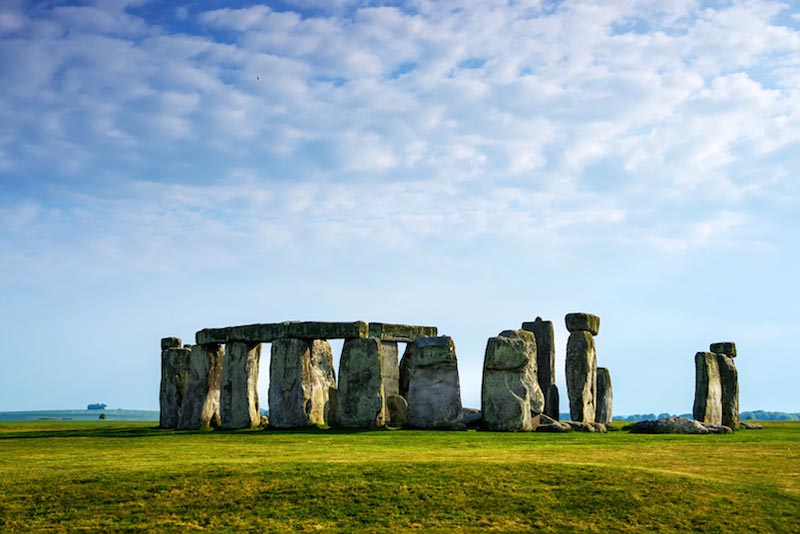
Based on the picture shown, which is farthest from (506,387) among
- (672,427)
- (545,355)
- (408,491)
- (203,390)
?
(408,491)

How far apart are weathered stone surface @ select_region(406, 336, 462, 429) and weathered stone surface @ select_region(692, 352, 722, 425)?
851cm

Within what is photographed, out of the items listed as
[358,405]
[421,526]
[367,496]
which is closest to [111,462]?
[367,496]

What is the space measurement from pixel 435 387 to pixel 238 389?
619 centimetres

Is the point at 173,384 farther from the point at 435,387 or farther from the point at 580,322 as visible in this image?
the point at 580,322

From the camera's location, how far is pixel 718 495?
1253 centimetres

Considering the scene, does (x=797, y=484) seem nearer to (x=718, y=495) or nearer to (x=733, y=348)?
(x=718, y=495)

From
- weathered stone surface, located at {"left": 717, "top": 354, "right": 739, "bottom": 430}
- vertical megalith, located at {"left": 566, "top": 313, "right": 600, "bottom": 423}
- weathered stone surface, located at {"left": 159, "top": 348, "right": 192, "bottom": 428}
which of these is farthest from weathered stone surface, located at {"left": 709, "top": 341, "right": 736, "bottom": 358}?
weathered stone surface, located at {"left": 159, "top": 348, "right": 192, "bottom": 428}

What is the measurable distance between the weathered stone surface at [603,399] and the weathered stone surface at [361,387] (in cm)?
920

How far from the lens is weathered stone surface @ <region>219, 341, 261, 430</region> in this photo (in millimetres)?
25766

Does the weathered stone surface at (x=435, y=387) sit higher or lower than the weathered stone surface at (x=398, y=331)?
lower

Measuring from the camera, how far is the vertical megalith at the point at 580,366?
26.6 m

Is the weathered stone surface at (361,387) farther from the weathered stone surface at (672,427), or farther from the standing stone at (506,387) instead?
the weathered stone surface at (672,427)

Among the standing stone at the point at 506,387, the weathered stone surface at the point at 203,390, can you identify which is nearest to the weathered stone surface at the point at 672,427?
the standing stone at the point at 506,387

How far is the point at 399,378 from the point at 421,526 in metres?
16.7
